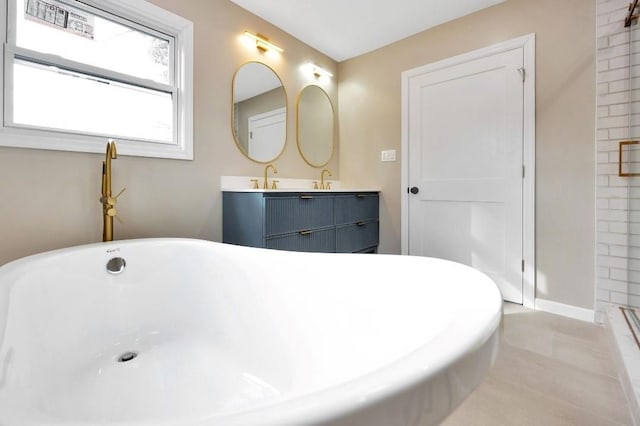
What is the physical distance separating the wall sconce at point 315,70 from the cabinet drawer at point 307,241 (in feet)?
5.45

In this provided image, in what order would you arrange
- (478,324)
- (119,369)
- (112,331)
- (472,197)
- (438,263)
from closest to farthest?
(478,324)
(438,263)
(119,369)
(112,331)
(472,197)

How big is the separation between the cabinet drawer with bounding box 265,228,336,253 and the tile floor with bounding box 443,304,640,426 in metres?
1.33

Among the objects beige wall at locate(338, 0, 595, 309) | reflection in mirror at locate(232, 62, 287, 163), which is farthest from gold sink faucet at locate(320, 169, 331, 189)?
beige wall at locate(338, 0, 595, 309)

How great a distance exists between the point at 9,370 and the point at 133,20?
6.99 feet

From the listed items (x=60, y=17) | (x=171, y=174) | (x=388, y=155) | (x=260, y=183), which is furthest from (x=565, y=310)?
(x=60, y=17)

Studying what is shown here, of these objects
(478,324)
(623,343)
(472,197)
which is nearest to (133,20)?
(478,324)

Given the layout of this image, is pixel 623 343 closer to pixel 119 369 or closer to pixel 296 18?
pixel 119 369

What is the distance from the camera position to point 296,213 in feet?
7.20

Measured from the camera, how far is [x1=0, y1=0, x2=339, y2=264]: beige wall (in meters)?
1.50

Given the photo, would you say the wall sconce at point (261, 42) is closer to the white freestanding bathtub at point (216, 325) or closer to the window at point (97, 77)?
the window at point (97, 77)

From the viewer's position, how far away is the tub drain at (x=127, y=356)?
1.30m

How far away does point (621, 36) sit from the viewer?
6.12ft

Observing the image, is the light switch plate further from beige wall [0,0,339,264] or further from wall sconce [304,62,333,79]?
wall sconce [304,62,333,79]

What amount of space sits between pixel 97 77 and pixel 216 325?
63.5 inches
